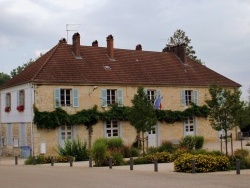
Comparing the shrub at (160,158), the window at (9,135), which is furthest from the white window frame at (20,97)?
the shrub at (160,158)

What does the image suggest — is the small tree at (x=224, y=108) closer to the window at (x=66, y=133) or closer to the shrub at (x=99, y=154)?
the shrub at (x=99, y=154)

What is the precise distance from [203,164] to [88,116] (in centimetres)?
1584

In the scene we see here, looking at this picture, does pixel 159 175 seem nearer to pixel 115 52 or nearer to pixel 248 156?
pixel 248 156

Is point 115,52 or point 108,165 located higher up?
point 115,52

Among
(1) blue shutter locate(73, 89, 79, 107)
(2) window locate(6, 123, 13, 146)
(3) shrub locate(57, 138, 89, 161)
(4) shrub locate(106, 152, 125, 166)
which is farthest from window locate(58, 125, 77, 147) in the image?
(4) shrub locate(106, 152, 125, 166)

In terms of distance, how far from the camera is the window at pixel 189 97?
37500 millimetres

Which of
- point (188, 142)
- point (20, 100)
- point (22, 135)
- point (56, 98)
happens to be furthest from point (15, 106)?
point (188, 142)

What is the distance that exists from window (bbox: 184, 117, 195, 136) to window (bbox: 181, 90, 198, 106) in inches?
50.1

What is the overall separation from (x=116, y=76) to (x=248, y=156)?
1653cm

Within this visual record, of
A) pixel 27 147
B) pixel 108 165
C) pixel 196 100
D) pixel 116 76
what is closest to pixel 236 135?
pixel 196 100

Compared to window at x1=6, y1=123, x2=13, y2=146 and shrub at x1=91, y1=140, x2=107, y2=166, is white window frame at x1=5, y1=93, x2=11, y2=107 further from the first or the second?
shrub at x1=91, y1=140, x2=107, y2=166

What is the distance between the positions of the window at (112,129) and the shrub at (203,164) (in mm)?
15753

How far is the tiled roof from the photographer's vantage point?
3306 cm

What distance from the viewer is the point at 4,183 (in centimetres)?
1484
